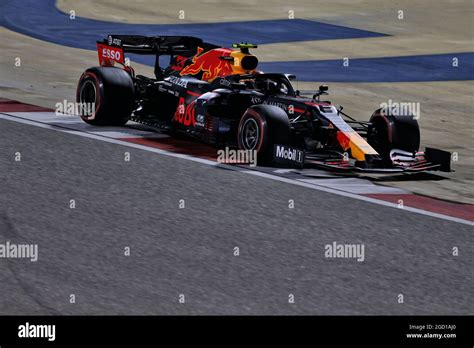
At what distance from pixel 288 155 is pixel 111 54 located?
158 inches

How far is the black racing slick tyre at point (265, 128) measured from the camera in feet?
44.4

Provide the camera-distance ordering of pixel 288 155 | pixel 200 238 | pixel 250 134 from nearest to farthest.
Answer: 1. pixel 200 238
2. pixel 288 155
3. pixel 250 134

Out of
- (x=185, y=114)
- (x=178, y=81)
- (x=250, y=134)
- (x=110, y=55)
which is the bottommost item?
(x=250, y=134)

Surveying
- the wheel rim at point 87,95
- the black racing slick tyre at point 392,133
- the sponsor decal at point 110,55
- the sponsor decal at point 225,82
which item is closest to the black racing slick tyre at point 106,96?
the wheel rim at point 87,95

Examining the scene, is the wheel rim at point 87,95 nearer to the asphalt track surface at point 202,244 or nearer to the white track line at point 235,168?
the white track line at point 235,168

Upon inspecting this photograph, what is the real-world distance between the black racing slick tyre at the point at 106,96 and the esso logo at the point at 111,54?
628 mm

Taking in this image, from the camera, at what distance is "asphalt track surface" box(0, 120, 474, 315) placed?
9133 millimetres

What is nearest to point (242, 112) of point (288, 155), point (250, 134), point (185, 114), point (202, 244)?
point (250, 134)

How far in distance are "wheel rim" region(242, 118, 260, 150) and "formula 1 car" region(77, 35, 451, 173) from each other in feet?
0.04

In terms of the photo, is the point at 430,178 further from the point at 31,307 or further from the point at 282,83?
the point at 31,307

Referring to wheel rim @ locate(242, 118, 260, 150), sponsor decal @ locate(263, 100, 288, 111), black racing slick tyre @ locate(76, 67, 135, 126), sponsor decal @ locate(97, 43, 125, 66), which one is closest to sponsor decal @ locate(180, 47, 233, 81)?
black racing slick tyre @ locate(76, 67, 135, 126)

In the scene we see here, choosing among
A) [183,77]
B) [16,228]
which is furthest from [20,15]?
[16,228]

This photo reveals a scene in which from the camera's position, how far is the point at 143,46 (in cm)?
1655

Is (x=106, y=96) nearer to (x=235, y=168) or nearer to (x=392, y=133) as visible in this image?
(x=235, y=168)
